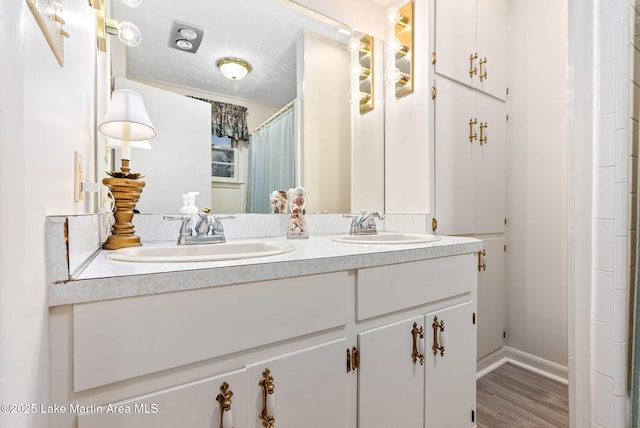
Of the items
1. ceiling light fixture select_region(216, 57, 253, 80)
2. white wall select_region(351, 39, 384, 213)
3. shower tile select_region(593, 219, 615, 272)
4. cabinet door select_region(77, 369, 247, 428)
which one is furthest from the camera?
white wall select_region(351, 39, 384, 213)

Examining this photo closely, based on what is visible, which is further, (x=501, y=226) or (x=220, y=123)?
(x=501, y=226)

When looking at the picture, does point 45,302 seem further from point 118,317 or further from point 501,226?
point 501,226

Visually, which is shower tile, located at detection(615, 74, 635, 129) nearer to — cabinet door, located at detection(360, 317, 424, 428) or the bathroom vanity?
the bathroom vanity

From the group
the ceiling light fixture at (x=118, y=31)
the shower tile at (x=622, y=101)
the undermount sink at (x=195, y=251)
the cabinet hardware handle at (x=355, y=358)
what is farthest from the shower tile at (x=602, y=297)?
the ceiling light fixture at (x=118, y=31)

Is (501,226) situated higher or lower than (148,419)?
higher

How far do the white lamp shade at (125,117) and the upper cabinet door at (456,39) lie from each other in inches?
56.8

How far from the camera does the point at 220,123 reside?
129 cm

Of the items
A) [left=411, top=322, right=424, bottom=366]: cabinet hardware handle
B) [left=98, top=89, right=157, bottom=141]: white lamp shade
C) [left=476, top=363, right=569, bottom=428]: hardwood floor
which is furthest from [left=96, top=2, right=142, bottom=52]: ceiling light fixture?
[left=476, top=363, right=569, bottom=428]: hardwood floor

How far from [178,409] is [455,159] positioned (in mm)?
1680

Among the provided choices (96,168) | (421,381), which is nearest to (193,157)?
(96,168)

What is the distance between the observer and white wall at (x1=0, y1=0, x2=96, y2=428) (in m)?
0.32

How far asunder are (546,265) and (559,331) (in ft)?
1.31

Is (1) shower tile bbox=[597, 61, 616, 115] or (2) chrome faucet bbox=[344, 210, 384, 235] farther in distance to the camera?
(2) chrome faucet bbox=[344, 210, 384, 235]

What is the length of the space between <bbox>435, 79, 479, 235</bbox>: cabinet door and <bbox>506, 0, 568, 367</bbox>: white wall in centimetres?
47
